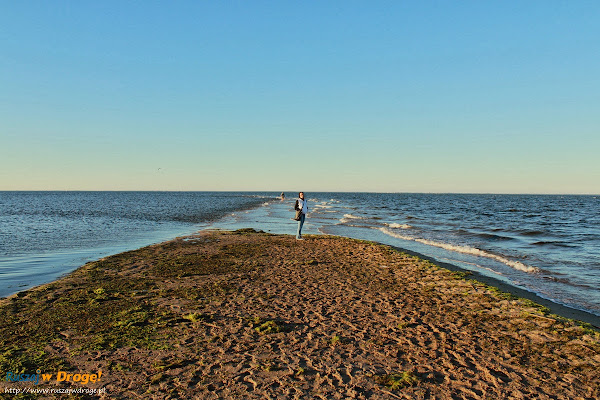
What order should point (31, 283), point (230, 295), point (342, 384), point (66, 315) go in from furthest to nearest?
point (31, 283)
point (230, 295)
point (66, 315)
point (342, 384)

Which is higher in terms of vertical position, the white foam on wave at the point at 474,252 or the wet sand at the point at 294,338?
the wet sand at the point at 294,338

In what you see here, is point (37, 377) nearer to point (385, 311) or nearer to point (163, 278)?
point (163, 278)

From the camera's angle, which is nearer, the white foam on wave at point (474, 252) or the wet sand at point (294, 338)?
the wet sand at point (294, 338)

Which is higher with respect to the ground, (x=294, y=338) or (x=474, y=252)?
(x=294, y=338)

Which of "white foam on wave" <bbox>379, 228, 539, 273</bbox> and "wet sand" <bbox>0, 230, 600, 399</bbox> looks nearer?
"wet sand" <bbox>0, 230, 600, 399</bbox>

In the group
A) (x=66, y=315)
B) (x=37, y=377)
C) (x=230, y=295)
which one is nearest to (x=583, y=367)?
(x=230, y=295)

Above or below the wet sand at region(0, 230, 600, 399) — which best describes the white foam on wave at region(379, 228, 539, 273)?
below

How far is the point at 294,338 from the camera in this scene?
687 cm

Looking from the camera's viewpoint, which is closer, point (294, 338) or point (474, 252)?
point (294, 338)

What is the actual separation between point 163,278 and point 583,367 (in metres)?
11.0

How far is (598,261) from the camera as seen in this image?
677 inches

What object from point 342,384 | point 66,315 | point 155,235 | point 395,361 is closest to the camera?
point 342,384

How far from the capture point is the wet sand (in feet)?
17.3

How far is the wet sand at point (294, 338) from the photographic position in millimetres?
5273
